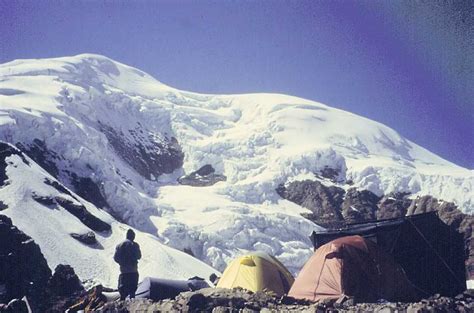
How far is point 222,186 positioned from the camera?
7156 centimetres

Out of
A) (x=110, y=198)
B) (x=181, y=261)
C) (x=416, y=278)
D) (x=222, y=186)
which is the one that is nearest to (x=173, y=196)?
(x=222, y=186)

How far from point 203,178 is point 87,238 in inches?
1543

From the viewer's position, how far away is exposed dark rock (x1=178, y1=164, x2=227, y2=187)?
7594 centimetres

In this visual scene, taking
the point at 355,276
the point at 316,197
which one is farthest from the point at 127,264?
the point at 316,197

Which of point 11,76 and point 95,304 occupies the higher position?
point 11,76

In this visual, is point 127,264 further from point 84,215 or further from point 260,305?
point 84,215

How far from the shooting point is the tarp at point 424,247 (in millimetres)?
17422

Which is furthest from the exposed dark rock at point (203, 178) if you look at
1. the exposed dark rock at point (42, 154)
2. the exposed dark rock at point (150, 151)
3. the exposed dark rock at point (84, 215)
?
the exposed dark rock at point (84, 215)

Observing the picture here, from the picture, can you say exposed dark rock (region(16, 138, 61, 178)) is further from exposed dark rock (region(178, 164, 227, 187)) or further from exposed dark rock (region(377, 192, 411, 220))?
exposed dark rock (region(377, 192, 411, 220))

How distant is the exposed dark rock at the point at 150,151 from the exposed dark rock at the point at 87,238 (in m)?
39.2

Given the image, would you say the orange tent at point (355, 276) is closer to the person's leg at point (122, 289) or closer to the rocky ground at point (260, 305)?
the rocky ground at point (260, 305)

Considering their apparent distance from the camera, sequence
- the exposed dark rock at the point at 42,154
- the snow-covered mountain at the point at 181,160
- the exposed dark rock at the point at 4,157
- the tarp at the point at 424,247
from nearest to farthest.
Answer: the tarp at the point at 424,247
the exposed dark rock at the point at 4,157
the snow-covered mountain at the point at 181,160
the exposed dark rock at the point at 42,154

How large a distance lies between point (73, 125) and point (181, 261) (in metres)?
24.8

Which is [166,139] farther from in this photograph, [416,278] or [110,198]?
[416,278]
